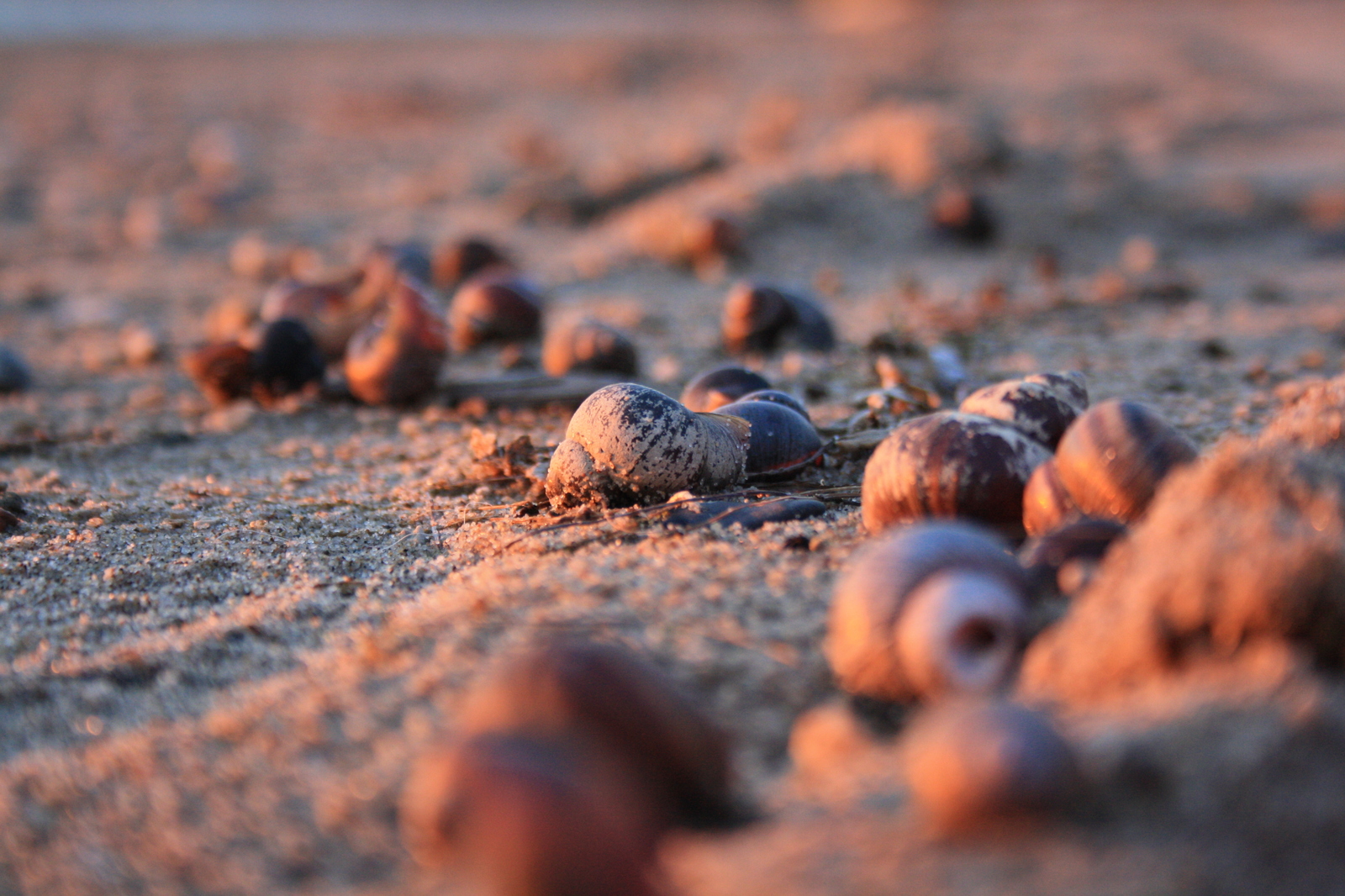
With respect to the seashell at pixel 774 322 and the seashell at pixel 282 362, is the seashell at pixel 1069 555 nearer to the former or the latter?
the seashell at pixel 774 322

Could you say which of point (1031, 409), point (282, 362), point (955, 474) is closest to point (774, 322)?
point (282, 362)

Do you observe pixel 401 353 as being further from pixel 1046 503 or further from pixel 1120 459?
pixel 1120 459

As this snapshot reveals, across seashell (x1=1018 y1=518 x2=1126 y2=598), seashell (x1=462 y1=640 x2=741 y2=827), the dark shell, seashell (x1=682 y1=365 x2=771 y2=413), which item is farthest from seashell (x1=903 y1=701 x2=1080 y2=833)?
seashell (x1=682 y1=365 x2=771 y2=413)

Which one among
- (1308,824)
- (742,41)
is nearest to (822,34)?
(742,41)

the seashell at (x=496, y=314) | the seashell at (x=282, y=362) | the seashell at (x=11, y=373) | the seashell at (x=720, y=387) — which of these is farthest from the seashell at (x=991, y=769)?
the seashell at (x=11, y=373)

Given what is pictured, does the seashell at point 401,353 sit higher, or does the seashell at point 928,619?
the seashell at point 401,353

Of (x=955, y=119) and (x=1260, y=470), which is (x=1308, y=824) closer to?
(x=1260, y=470)
